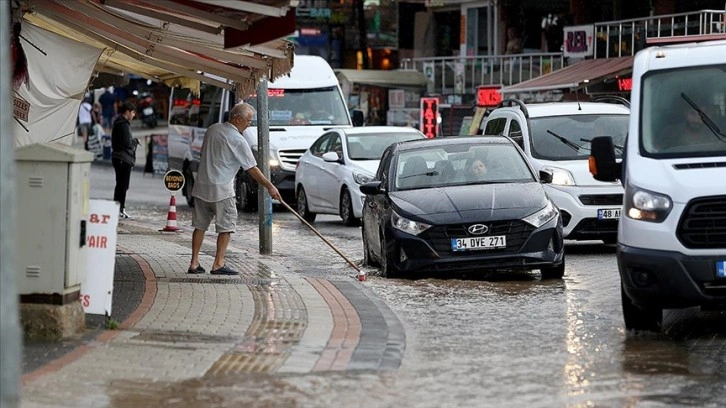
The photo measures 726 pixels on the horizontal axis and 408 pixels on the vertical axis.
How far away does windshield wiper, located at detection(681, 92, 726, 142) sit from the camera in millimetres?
11897

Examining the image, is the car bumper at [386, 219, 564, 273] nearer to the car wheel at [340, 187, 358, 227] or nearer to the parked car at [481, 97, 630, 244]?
the parked car at [481, 97, 630, 244]

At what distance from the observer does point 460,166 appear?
1661 cm

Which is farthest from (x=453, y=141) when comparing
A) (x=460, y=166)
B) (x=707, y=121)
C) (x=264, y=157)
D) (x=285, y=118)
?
(x=285, y=118)

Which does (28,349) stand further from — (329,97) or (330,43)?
(330,43)

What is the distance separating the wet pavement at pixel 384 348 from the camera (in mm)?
8719

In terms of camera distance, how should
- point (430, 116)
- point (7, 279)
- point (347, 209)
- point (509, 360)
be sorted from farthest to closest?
point (430, 116), point (347, 209), point (509, 360), point (7, 279)

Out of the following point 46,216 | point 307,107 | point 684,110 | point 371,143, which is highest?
point 307,107

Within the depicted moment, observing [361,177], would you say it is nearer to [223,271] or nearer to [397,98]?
[223,271]

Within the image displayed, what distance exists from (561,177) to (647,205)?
25.2 ft

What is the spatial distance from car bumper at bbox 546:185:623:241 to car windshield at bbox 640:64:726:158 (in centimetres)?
638

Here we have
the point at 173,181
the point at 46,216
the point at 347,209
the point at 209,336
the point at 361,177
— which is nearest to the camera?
the point at 46,216

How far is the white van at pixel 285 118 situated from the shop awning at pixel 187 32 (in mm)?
9934

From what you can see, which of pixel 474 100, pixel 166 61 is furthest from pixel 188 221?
pixel 474 100

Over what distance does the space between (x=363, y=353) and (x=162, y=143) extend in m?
30.4
